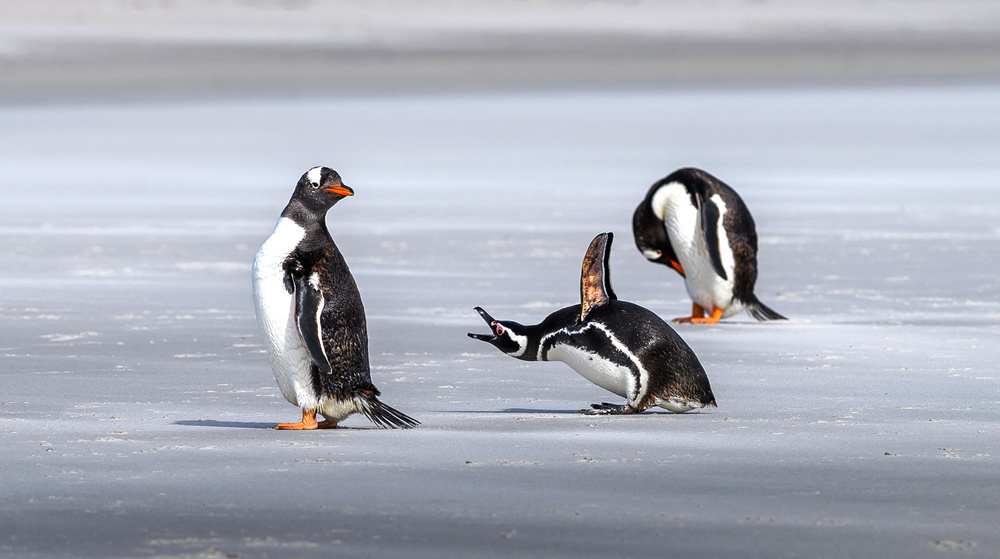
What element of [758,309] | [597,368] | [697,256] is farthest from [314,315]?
[697,256]

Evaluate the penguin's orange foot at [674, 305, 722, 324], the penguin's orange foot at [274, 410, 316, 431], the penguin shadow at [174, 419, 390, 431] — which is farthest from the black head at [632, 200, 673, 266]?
the penguin's orange foot at [274, 410, 316, 431]

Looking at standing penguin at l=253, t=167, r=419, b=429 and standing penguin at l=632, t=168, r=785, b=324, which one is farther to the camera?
standing penguin at l=632, t=168, r=785, b=324

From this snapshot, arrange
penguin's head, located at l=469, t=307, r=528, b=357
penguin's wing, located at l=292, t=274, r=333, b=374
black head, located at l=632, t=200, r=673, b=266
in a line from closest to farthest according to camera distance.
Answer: penguin's wing, located at l=292, t=274, r=333, b=374 < penguin's head, located at l=469, t=307, r=528, b=357 < black head, located at l=632, t=200, r=673, b=266

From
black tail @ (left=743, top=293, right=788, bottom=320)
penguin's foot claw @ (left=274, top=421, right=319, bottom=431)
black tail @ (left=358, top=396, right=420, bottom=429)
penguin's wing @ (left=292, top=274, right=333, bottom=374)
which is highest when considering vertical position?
penguin's wing @ (left=292, top=274, right=333, bottom=374)

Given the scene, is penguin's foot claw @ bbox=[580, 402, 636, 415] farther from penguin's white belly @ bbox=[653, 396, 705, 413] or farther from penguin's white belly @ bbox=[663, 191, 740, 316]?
penguin's white belly @ bbox=[663, 191, 740, 316]

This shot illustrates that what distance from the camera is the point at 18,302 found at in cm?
813

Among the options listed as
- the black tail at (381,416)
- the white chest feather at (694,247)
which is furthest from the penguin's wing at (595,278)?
the white chest feather at (694,247)

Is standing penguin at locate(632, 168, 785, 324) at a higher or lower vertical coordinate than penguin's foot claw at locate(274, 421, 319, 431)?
higher

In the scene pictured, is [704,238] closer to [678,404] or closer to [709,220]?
[709,220]

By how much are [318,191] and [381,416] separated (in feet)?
2.17

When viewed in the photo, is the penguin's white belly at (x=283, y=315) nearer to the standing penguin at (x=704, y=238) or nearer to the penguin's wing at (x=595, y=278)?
the penguin's wing at (x=595, y=278)

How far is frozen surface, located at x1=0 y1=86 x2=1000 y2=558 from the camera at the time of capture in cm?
353

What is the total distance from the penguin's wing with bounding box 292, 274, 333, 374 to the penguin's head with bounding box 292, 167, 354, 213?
0.22 metres

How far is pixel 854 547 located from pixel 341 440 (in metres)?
1.73
